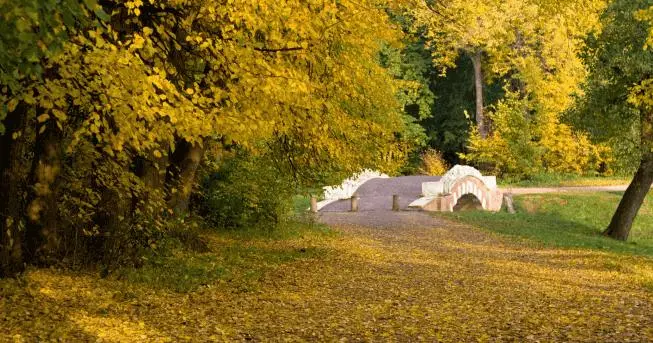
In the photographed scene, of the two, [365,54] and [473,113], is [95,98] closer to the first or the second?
[365,54]

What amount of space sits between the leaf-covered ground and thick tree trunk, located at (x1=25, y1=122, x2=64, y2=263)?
38cm

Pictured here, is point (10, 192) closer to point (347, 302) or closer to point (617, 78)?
point (347, 302)

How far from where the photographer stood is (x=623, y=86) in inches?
963

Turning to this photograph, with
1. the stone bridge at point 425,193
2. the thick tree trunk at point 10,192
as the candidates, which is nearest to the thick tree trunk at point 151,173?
the thick tree trunk at point 10,192

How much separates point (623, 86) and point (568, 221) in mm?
9112

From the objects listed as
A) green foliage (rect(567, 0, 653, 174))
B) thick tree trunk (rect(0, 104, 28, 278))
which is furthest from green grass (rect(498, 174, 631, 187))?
thick tree trunk (rect(0, 104, 28, 278))

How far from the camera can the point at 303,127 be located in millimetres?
13727

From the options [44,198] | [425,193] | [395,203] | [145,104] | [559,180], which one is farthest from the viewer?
[559,180]

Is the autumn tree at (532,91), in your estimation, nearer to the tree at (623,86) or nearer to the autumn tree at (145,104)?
the tree at (623,86)

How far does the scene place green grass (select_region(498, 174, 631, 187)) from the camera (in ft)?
147

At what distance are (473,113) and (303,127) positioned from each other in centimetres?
4596

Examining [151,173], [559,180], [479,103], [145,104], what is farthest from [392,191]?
[145,104]

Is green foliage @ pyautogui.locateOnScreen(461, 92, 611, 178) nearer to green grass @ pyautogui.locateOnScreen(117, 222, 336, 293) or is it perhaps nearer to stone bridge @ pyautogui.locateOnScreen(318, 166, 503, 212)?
stone bridge @ pyautogui.locateOnScreen(318, 166, 503, 212)

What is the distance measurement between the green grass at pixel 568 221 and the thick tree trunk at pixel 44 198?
14813mm
